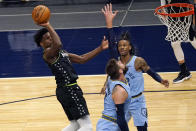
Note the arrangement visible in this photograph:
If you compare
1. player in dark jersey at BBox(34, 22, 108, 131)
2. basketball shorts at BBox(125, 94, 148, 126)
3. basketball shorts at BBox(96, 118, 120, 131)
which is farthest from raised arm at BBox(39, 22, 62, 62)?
basketball shorts at BBox(125, 94, 148, 126)

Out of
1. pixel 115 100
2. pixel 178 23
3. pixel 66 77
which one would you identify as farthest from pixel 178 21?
pixel 115 100

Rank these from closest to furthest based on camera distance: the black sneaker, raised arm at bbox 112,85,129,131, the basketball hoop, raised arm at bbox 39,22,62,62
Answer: raised arm at bbox 112,85,129,131, raised arm at bbox 39,22,62,62, the basketball hoop, the black sneaker

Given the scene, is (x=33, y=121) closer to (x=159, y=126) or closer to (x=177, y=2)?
(x=159, y=126)

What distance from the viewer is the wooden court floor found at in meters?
6.49

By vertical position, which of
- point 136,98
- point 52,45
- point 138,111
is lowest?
point 138,111

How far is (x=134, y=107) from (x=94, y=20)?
24.8ft

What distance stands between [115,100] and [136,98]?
892 millimetres

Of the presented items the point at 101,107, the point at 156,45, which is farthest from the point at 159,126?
the point at 156,45

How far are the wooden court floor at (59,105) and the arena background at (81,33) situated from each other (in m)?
0.54

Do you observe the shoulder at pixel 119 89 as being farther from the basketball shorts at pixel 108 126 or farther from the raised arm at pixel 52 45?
the raised arm at pixel 52 45

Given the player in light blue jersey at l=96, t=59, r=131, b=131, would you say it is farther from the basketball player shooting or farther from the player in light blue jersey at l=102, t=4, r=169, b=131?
the player in light blue jersey at l=102, t=4, r=169, b=131

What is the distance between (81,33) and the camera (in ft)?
37.0

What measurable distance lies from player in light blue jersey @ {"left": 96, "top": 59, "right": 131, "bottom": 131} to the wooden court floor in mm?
1733

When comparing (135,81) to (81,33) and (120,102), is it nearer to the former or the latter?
(120,102)
